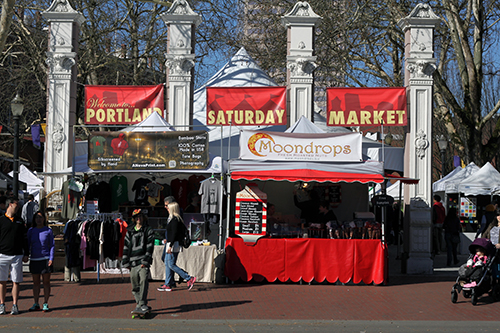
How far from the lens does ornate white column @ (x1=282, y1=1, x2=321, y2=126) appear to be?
15.2 metres

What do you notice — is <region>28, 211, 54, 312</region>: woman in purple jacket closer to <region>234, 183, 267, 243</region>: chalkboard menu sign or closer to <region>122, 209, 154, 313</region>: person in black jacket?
<region>122, 209, 154, 313</region>: person in black jacket

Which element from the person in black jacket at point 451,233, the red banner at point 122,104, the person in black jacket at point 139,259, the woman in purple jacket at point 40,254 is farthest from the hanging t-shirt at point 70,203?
the person in black jacket at point 451,233

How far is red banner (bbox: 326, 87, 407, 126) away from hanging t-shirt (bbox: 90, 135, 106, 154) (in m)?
6.24

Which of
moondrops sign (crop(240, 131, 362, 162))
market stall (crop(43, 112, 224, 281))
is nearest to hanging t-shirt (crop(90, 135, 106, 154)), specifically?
market stall (crop(43, 112, 224, 281))

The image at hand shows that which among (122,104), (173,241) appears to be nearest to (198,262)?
(173,241)

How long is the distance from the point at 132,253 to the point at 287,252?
4382 millimetres

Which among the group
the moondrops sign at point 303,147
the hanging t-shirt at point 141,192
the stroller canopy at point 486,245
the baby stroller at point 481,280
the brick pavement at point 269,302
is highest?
the moondrops sign at point 303,147

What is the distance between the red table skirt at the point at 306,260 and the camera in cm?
1188

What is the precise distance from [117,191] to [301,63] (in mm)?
6323

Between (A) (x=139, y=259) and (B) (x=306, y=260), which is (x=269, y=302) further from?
(A) (x=139, y=259)

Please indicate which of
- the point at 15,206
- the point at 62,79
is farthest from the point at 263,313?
the point at 62,79

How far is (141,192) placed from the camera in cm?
1476

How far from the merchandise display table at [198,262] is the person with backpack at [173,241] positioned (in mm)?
1040

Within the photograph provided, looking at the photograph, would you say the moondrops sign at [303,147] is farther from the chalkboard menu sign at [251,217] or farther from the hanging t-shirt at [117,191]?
the hanging t-shirt at [117,191]
